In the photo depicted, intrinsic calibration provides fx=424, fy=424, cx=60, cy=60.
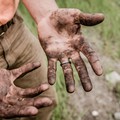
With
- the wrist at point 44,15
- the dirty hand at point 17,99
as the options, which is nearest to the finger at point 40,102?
the dirty hand at point 17,99

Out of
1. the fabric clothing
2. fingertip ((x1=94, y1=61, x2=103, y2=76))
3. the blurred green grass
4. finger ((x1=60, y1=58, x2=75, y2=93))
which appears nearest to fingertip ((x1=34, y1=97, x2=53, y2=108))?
finger ((x1=60, y1=58, x2=75, y2=93))

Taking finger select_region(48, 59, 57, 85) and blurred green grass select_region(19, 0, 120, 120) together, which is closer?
finger select_region(48, 59, 57, 85)

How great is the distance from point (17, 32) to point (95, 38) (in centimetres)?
213

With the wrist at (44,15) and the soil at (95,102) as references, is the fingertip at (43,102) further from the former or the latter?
the soil at (95,102)

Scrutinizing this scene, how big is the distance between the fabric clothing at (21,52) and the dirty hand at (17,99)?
0.25 m

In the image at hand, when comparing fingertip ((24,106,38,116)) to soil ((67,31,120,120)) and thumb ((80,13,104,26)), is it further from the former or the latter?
soil ((67,31,120,120))

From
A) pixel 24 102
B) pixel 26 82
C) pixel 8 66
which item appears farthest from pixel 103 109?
pixel 24 102

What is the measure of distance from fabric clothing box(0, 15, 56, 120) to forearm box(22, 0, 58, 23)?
0.10 meters

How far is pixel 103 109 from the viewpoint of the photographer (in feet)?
12.1

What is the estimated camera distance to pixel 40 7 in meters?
2.64

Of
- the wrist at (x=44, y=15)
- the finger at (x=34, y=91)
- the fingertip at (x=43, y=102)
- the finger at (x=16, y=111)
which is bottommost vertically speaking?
the wrist at (x=44, y=15)

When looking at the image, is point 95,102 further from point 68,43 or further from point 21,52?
point 68,43

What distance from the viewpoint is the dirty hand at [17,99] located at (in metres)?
1.97

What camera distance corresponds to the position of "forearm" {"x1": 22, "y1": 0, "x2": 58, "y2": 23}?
259 cm
